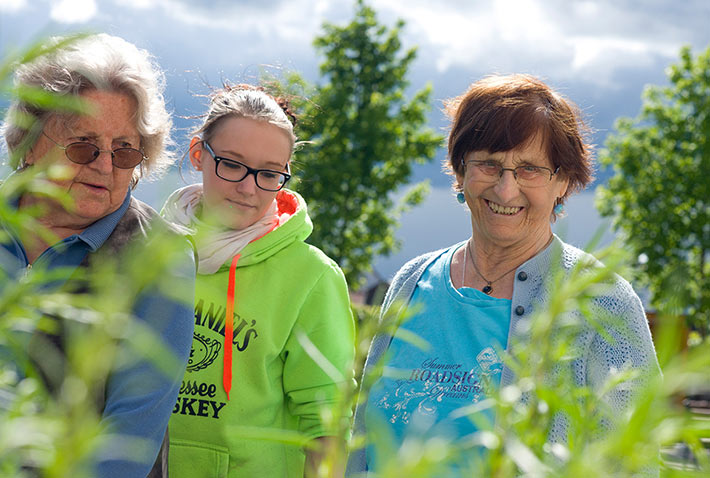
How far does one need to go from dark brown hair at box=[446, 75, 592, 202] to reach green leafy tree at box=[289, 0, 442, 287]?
18.3 metres

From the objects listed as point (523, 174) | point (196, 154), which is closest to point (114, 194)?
point (196, 154)

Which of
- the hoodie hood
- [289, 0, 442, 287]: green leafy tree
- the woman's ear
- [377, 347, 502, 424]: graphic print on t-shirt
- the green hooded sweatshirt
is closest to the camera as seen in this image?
[377, 347, 502, 424]: graphic print on t-shirt

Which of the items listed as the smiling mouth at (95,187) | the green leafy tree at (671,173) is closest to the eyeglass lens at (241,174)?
the smiling mouth at (95,187)

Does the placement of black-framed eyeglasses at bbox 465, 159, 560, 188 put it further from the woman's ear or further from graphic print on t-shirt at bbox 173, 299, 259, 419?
the woman's ear

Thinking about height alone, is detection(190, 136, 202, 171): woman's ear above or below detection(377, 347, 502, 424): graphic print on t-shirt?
above

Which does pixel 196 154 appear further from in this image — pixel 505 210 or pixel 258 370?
pixel 505 210

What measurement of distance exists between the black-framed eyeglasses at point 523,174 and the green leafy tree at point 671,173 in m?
22.8

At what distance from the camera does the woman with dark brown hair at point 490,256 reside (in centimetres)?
310

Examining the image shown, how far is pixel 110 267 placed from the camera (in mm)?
484

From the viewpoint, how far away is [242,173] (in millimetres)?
3680

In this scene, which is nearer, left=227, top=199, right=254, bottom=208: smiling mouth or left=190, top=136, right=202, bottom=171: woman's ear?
left=227, top=199, right=254, bottom=208: smiling mouth

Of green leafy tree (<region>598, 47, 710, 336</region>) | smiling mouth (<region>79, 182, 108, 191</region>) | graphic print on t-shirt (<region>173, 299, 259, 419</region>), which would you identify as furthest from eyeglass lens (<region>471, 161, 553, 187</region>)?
green leafy tree (<region>598, 47, 710, 336</region>)

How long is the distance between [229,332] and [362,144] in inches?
810

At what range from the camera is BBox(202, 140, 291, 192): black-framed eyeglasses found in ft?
12.1
